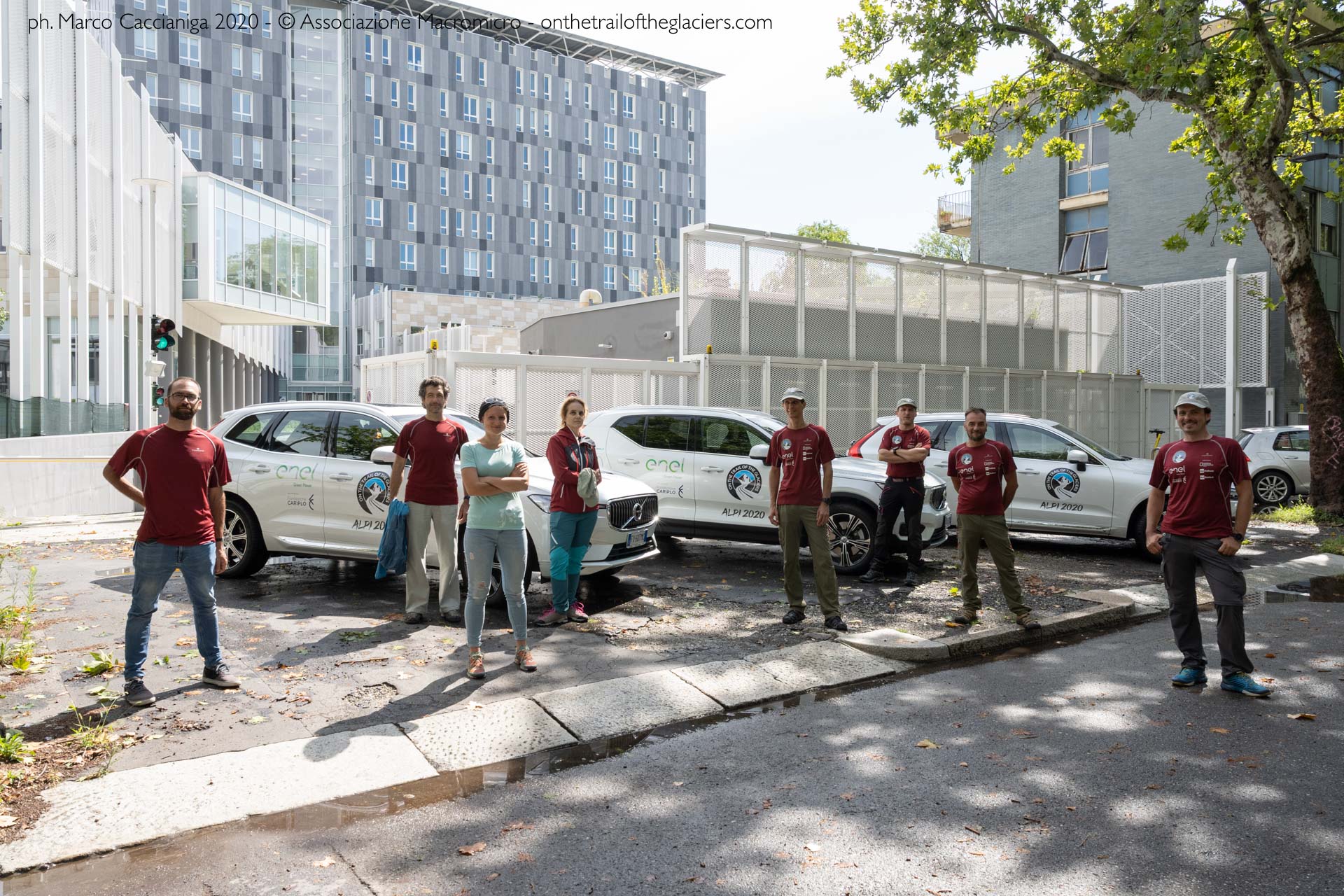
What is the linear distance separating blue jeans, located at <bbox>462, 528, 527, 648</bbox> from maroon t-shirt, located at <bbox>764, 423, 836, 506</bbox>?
238 cm

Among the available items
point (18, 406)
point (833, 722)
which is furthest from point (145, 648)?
point (18, 406)

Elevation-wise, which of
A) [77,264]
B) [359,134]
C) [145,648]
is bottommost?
[145,648]

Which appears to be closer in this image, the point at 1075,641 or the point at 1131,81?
the point at 1075,641

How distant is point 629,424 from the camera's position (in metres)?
11.4

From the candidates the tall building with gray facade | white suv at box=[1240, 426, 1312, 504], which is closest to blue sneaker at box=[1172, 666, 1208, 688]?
white suv at box=[1240, 426, 1312, 504]

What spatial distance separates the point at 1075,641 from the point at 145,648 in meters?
6.46

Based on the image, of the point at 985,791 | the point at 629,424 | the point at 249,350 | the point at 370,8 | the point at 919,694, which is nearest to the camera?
the point at 985,791

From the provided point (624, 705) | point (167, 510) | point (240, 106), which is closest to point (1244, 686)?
point (624, 705)

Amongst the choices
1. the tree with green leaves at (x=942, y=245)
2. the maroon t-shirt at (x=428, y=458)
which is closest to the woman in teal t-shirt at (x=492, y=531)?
the maroon t-shirt at (x=428, y=458)

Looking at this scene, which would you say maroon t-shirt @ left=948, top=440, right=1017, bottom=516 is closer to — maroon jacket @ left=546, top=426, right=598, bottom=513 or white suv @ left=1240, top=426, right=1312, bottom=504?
maroon jacket @ left=546, top=426, right=598, bottom=513

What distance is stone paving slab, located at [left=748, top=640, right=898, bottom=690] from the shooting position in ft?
21.4

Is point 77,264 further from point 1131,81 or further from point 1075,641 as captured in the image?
point 1075,641

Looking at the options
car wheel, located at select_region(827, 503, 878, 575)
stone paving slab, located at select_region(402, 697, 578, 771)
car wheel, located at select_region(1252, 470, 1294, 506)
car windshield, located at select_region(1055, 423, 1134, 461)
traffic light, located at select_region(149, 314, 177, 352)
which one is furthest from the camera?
traffic light, located at select_region(149, 314, 177, 352)

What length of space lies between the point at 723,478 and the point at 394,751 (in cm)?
616
